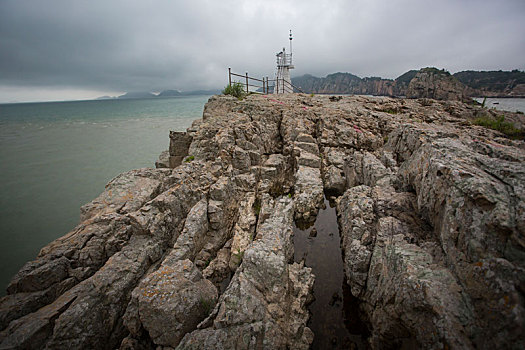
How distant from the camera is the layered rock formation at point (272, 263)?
388 cm

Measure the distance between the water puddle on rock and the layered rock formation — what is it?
52 centimetres

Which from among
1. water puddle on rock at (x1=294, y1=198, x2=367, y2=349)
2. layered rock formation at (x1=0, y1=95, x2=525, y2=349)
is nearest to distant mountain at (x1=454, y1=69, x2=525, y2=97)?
layered rock formation at (x1=0, y1=95, x2=525, y2=349)

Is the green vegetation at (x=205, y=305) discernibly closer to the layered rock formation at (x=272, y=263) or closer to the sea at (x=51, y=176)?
the layered rock formation at (x=272, y=263)

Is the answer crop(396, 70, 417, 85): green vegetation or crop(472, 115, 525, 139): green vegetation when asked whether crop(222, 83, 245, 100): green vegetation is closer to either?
crop(472, 115, 525, 139): green vegetation

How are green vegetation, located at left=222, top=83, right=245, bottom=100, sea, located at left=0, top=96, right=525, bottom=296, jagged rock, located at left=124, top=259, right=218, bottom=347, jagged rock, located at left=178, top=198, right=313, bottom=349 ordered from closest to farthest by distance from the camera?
jagged rock, located at left=178, top=198, right=313, bottom=349, jagged rock, located at left=124, top=259, right=218, bottom=347, sea, located at left=0, top=96, right=525, bottom=296, green vegetation, located at left=222, top=83, right=245, bottom=100

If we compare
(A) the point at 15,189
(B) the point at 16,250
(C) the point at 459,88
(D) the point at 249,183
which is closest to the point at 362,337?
(D) the point at 249,183

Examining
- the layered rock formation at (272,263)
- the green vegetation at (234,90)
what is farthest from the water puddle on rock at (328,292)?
the green vegetation at (234,90)

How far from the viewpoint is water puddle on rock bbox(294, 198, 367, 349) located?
21.6ft

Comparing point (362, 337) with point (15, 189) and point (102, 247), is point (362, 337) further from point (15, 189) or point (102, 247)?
point (15, 189)

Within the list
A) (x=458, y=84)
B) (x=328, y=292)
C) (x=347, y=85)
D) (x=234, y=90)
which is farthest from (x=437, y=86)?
(x=347, y=85)

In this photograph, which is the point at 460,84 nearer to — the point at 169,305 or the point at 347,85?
the point at 169,305

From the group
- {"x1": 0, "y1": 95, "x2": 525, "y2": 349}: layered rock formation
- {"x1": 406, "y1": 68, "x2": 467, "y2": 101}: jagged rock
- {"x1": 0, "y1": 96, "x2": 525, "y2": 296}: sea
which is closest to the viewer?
{"x1": 0, "y1": 95, "x2": 525, "y2": 349}: layered rock formation

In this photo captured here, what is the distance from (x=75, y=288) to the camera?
6.43m

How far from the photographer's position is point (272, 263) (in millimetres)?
6660
